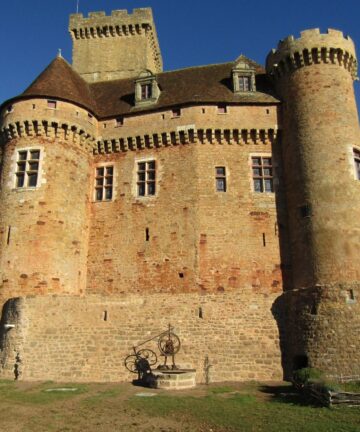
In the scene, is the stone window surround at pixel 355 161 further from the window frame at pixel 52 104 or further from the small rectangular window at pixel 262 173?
the window frame at pixel 52 104

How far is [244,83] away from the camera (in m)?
20.4

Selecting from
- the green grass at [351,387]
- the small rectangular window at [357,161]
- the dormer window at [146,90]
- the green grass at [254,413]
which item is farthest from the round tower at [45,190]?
the small rectangular window at [357,161]

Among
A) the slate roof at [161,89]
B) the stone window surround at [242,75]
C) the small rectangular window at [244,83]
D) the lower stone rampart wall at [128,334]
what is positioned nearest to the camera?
the lower stone rampart wall at [128,334]

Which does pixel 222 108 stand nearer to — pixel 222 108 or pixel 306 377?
pixel 222 108

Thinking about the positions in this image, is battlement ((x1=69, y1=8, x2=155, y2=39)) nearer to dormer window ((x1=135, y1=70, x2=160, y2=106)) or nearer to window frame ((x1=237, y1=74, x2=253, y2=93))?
dormer window ((x1=135, y1=70, x2=160, y2=106))

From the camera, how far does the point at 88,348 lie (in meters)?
15.7

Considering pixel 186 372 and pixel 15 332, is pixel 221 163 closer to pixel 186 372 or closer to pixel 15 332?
pixel 186 372

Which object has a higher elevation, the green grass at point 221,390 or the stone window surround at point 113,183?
the stone window surround at point 113,183

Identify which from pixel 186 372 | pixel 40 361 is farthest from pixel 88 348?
pixel 186 372

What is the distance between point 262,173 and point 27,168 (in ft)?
33.2

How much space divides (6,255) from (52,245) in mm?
1855

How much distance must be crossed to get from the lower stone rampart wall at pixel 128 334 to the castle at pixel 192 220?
0.15ft

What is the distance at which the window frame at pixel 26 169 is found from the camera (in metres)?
18.5

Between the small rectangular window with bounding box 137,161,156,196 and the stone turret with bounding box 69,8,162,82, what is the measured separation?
31.4 ft
